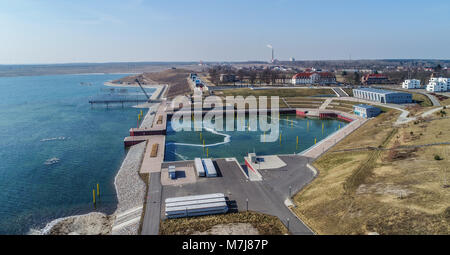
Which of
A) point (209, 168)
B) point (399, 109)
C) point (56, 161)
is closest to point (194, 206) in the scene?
point (209, 168)

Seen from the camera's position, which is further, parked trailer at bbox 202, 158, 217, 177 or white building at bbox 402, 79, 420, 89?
white building at bbox 402, 79, 420, 89

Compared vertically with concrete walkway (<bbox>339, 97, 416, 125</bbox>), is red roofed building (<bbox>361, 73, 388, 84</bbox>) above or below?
above

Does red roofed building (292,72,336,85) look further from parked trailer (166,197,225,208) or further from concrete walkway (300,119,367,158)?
parked trailer (166,197,225,208)

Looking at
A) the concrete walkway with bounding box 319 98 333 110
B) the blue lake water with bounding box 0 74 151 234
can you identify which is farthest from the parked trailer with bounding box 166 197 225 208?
the concrete walkway with bounding box 319 98 333 110

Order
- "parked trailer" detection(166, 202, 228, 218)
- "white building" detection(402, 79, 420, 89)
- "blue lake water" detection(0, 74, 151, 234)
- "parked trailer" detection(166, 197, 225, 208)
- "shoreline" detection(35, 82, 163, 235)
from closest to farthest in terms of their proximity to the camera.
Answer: "parked trailer" detection(166, 202, 228, 218) < "shoreline" detection(35, 82, 163, 235) < "parked trailer" detection(166, 197, 225, 208) < "blue lake water" detection(0, 74, 151, 234) < "white building" detection(402, 79, 420, 89)
